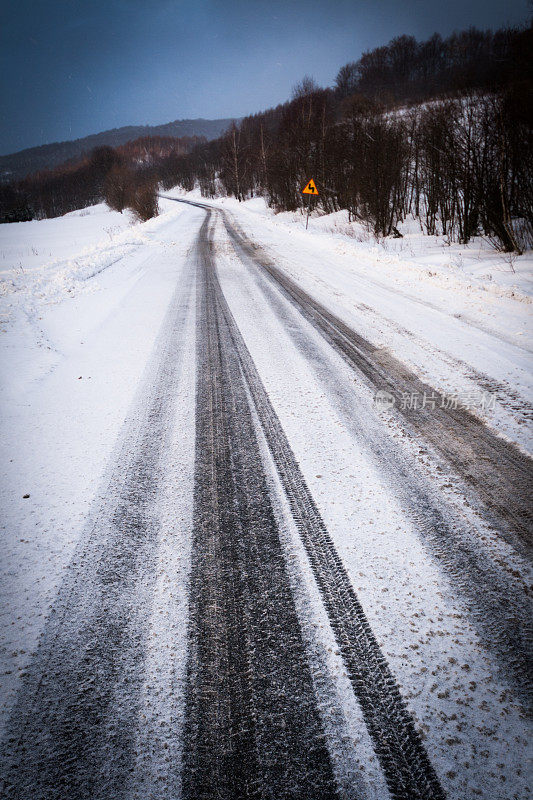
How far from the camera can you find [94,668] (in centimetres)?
158

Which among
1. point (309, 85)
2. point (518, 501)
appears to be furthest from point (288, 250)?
point (309, 85)

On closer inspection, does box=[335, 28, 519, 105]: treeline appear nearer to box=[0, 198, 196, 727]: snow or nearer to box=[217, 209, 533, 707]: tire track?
box=[0, 198, 196, 727]: snow

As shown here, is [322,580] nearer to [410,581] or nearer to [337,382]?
[410,581]

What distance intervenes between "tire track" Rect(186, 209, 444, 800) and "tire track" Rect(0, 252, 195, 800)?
0.29m

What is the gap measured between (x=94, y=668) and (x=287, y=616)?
3.01 feet

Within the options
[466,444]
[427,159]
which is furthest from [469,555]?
[427,159]

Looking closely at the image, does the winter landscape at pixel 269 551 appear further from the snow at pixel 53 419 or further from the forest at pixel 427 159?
the forest at pixel 427 159

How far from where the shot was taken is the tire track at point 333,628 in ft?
4.18

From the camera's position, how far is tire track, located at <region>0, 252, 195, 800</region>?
1.27 metres

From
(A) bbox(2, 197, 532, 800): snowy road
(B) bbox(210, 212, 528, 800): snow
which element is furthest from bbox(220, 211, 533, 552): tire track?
(B) bbox(210, 212, 528, 800): snow

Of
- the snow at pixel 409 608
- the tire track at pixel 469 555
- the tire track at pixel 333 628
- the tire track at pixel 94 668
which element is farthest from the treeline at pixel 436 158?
the tire track at pixel 94 668

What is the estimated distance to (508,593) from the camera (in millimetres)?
1824

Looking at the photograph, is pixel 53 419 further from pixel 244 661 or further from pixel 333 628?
pixel 333 628

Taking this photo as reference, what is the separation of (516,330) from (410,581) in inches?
170
